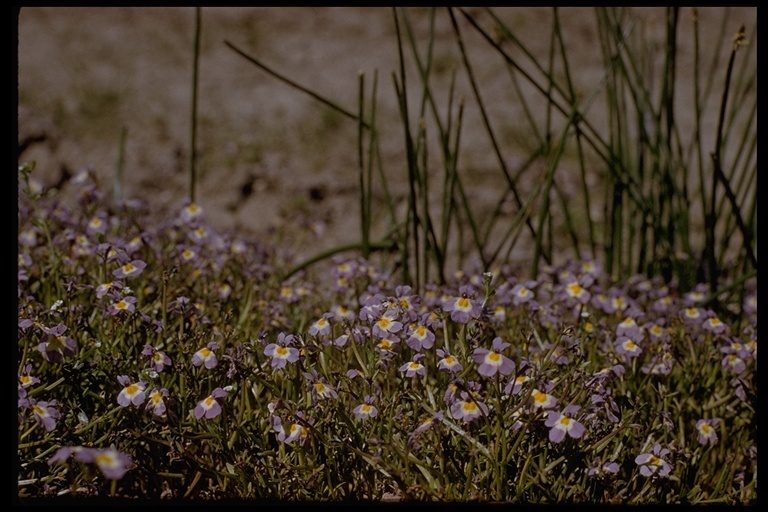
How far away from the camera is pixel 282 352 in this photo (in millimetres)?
1574

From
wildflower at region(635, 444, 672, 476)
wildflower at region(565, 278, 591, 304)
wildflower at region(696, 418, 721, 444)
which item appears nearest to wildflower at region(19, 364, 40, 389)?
wildflower at region(635, 444, 672, 476)

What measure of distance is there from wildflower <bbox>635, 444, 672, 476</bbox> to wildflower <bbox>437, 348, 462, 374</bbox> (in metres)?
0.45

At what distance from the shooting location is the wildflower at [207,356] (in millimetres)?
1539

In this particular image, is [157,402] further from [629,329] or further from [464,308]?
[629,329]

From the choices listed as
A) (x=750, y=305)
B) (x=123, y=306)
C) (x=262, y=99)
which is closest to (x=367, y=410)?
(x=123, y=306)

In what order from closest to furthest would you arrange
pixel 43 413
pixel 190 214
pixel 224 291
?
pixel 43 413, pixel 224 291, pixel 190 214

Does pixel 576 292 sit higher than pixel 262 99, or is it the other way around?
pixel 262 99

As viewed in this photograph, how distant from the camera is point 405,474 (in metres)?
1.53

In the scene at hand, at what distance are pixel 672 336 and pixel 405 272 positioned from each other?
924 mm

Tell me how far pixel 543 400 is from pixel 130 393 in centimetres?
88

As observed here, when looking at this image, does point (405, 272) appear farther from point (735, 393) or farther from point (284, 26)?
point (284, 26)

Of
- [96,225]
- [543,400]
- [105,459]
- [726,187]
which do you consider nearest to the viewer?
[105,459]

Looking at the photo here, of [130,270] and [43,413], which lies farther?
[130,270]

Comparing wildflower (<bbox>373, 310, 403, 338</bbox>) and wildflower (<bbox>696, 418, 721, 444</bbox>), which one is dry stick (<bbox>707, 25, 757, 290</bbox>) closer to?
wildflower (<bbox>696, 418, 721, 444</bbox>)
